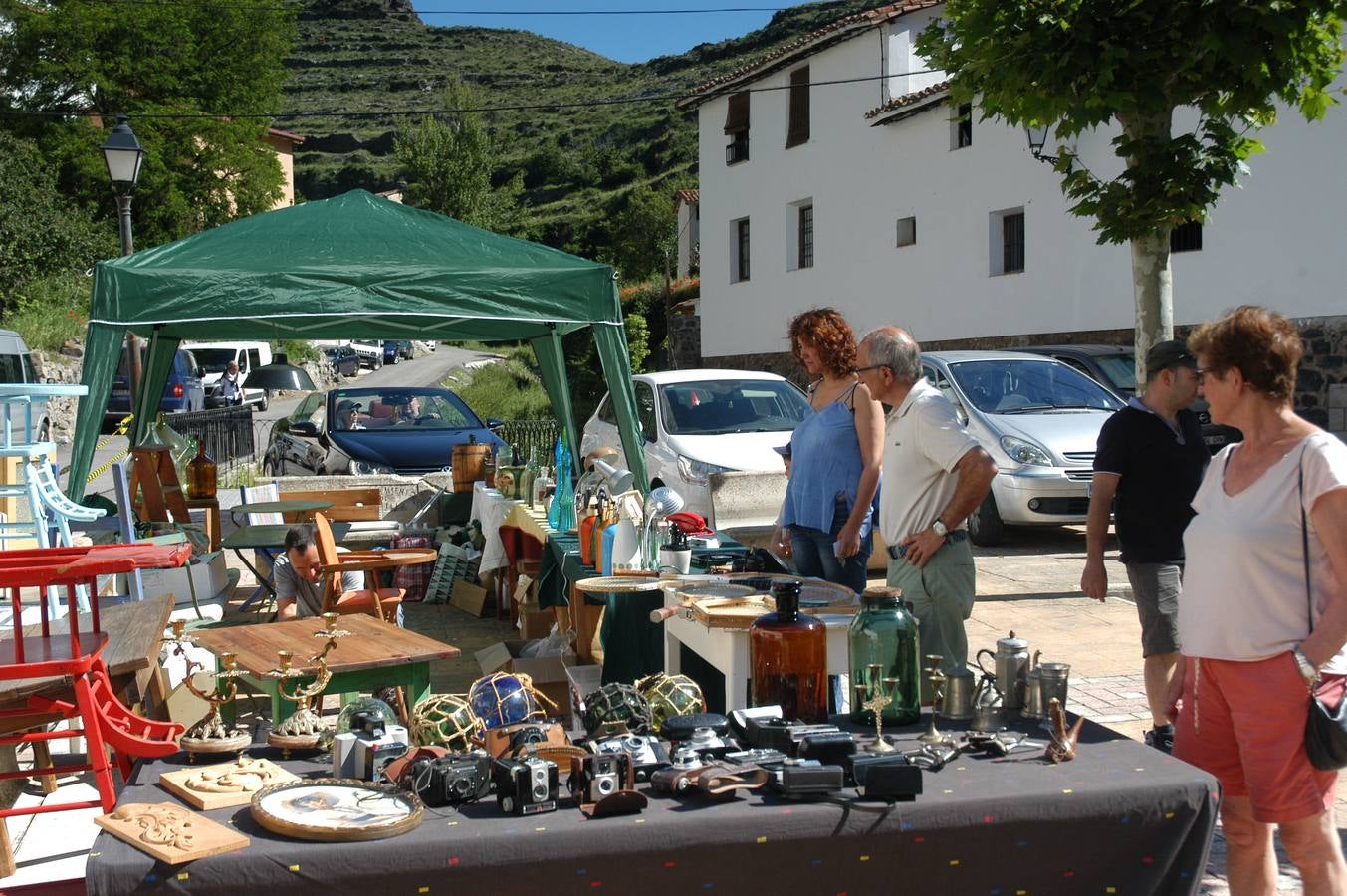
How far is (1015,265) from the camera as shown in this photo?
19750 millimetres

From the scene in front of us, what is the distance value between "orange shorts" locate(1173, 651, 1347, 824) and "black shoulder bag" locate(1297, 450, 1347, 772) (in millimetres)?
25

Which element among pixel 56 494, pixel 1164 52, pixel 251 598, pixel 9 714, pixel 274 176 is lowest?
pixel 251 598

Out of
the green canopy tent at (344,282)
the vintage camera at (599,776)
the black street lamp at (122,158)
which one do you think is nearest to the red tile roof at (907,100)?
the black street lamp at (122,158)

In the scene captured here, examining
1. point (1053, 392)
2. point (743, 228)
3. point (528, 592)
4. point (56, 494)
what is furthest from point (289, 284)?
point (743, 228)

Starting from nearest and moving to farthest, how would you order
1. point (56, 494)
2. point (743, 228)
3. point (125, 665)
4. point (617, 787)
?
point (617, 787) → point (125, 665) → point (56, 494) → point (743, 228)

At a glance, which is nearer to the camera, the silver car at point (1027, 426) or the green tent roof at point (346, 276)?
the green tent roof at point (346, 276)

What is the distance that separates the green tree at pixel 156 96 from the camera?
124 ft

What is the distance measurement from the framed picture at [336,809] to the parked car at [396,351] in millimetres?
44126

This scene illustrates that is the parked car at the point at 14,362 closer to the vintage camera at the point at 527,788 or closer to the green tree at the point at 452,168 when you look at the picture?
the vintage camera at the point at 527,788

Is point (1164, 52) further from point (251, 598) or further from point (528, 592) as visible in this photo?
point (251, 598)

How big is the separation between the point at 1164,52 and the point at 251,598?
6.79m

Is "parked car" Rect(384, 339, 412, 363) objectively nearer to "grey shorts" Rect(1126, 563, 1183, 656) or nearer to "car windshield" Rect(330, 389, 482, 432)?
"car windshield" Rect(330, 389, 482, 432)

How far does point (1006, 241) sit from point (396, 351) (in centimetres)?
3159

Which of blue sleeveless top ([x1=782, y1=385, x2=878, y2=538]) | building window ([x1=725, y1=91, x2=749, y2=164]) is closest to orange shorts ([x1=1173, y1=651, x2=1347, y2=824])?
blue sleeveless top ([x1=782, y1=385, x2=878, y2=538])
